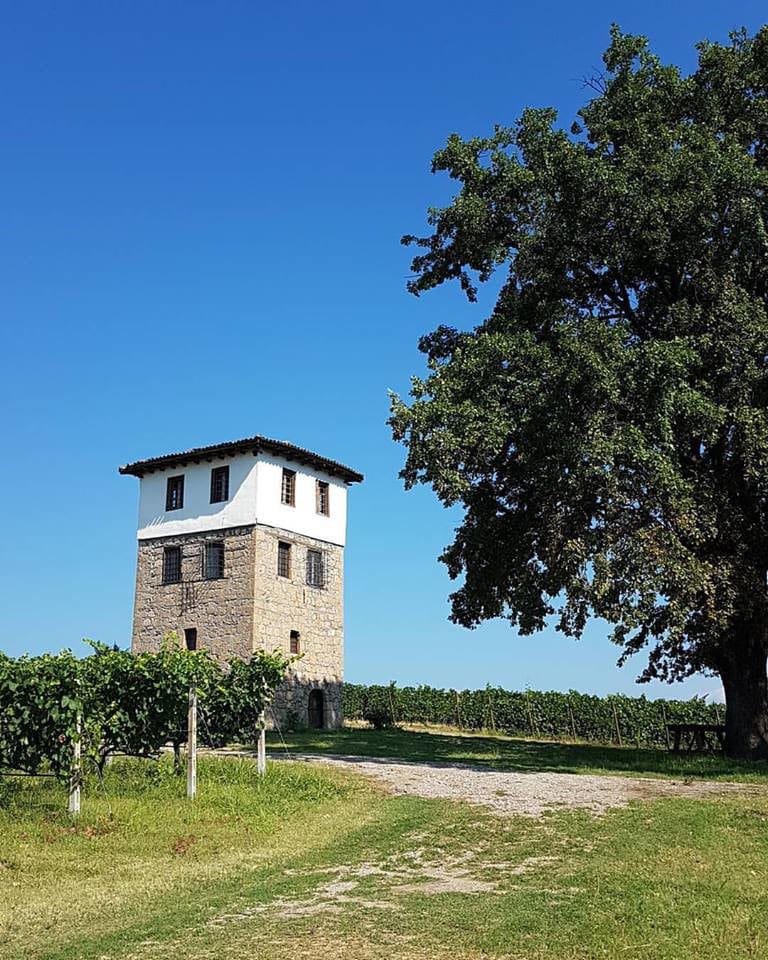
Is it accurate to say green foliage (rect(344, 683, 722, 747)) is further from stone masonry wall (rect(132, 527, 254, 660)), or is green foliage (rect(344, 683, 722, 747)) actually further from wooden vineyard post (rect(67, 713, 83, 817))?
wooden vineyard post (rect(67, 713, 83, 817))

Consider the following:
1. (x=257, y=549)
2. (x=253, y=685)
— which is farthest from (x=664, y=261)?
(x=257, y=549)

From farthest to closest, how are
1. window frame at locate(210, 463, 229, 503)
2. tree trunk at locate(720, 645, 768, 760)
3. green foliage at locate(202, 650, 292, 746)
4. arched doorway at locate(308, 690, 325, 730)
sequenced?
arched doorway at locate(308, 690, 325, 730)
window frame at locate(210, 463, 229, 503)
tree trunk at locate(720, 645, 768, 760)
green foliage at locate(202, 650, 292, 746)

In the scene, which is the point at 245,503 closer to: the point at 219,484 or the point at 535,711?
the point at 219,484

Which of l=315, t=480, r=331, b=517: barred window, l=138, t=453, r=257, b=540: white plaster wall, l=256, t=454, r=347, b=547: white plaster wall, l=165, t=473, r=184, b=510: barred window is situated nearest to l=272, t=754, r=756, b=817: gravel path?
l=256, t=454, r=347, b=547: white plaster wall

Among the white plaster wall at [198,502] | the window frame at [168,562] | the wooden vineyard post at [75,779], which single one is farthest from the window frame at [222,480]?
the wooden vineyard post at [75,779]

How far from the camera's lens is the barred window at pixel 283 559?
34688mm

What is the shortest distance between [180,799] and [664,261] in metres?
15.6

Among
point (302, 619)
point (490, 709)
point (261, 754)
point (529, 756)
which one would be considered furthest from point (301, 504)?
point (261, 754)

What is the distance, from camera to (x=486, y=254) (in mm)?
22797

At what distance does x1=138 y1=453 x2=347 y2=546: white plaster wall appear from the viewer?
3425cm

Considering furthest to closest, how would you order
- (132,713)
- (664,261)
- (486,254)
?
1. (486,254)
2. (664,261)
3. (132,713)

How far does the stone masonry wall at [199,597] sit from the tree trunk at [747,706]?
17263mm

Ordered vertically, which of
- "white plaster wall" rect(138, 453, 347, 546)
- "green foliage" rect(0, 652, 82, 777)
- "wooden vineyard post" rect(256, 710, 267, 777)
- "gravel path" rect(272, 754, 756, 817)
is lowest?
"gravel path" rect(272, 754, 756, 817)

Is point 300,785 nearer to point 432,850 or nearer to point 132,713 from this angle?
point 132,713
